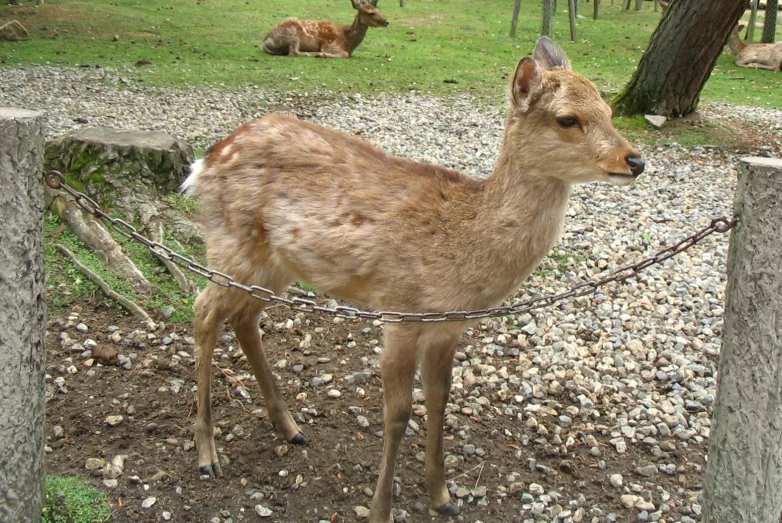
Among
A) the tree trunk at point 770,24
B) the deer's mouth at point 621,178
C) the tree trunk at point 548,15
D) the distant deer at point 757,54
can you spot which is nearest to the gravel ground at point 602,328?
the deer's mouth at point 621,178

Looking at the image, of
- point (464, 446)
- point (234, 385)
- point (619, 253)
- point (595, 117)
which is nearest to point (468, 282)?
point (595, 117)

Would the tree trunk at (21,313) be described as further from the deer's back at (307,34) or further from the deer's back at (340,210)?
the deer's back at (307,34)

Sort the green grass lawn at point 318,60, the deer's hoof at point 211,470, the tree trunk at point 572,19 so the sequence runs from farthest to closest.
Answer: the tree trunk at point 572,19 < the green grass lawn at point 318,60 < the deer's hoof at point 211,470

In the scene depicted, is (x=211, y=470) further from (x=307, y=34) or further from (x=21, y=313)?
(x=307, y=34)

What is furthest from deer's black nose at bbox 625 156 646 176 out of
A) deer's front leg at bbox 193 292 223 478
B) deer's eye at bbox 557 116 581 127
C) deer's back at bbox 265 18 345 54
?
deer's back at bbox 265 18 345 54

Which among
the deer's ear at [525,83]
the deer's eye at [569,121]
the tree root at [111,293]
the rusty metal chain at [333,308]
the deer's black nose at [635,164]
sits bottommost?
the tree root at [111,293]

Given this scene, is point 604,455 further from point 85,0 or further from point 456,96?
point 85,0

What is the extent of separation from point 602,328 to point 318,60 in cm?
1019

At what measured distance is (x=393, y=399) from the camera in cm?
330

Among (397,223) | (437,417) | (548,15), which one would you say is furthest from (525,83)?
(548,15)

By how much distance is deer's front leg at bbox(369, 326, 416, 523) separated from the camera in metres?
3.23

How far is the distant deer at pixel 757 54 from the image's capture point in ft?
51.8

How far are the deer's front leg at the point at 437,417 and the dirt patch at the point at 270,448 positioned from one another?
0.28ft

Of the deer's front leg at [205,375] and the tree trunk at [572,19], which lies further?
the tree trunk at [572,19]
